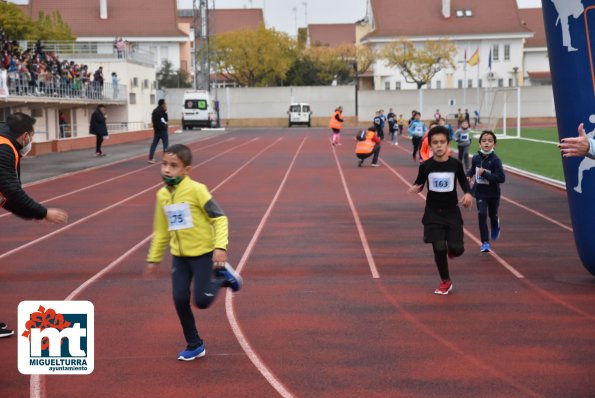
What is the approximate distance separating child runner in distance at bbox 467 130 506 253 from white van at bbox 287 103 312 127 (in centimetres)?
6138

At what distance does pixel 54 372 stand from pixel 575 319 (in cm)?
476

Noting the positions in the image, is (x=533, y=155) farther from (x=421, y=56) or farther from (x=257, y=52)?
(x=257, y=52)

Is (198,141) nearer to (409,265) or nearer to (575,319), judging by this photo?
(409,265)

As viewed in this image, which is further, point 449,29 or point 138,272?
point 449,29

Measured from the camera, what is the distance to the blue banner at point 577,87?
966 centimetres

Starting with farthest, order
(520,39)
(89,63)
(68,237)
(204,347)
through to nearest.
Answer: (520,39) < (89,63) < (68,237) < (204,347)

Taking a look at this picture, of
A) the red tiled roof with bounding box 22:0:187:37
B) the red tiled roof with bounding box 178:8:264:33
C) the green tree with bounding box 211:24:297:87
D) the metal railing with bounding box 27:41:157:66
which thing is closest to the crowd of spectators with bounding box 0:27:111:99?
the metal railing with bounding box 27:41:157:66

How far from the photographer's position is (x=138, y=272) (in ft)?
37.8

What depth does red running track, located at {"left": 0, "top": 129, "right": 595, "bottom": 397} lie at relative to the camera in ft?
22.5

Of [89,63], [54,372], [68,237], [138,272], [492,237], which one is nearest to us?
[54,372]

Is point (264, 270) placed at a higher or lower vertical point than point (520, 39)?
lower

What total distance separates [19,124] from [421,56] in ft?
263

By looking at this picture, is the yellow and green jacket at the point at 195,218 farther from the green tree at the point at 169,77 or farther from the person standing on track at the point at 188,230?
the green tree at the point at 169,77

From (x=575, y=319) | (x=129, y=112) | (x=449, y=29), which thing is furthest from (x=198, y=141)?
(x=449, y=29)
